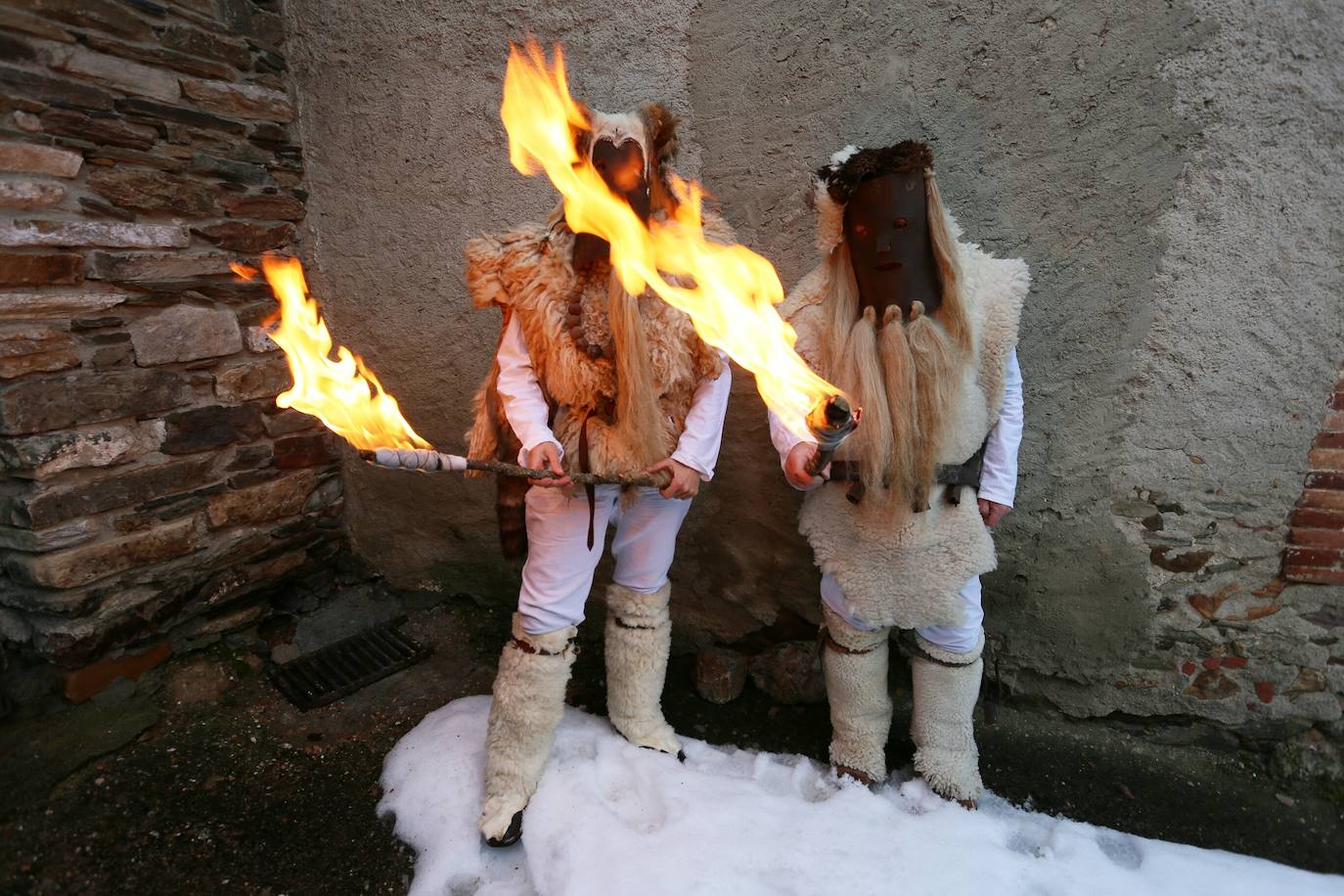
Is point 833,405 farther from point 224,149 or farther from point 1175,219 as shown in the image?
point 224,149

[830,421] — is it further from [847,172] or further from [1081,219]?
[1081,219]

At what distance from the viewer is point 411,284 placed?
11.2 ft

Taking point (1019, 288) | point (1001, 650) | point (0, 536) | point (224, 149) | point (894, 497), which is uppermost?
point (224, 149)

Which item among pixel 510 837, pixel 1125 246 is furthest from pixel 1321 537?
pixel 510 837

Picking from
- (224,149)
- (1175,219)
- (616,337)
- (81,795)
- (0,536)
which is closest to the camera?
(616,337)

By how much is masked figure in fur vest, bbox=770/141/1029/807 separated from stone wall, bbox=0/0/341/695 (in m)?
2.66

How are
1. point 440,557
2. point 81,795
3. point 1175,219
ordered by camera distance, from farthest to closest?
point 440,557 → point 81,795 → point 1175,219

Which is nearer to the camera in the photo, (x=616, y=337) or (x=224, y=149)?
(x=616, y=337)

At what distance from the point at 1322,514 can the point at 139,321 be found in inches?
182

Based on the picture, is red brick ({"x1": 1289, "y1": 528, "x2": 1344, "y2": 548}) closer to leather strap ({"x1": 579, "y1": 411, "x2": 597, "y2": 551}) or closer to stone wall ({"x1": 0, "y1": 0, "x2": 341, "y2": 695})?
leather strap ({"x1": 579, "y1": 411, "x2": 597, "y2": 551})

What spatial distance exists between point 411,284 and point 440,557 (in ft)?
4.70

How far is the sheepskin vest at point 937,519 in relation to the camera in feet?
7.22

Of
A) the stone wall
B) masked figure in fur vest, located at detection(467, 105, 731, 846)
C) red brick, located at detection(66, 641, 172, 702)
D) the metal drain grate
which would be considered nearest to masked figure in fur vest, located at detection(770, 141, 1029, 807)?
masked figure in fur vest, located at detection(467, 105, 731, 846)

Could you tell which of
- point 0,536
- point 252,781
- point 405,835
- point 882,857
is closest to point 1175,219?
point 882,857
